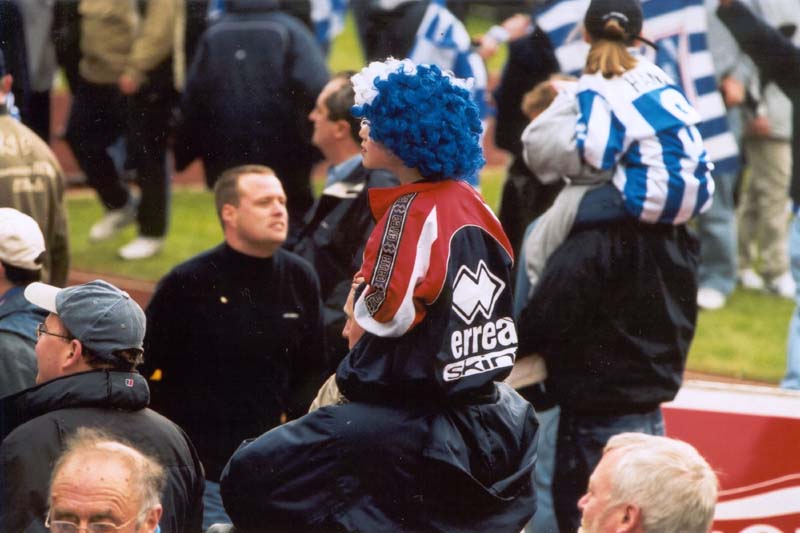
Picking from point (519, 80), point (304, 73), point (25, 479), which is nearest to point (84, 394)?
point (25, 479)

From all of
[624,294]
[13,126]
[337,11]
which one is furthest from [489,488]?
[337,11]

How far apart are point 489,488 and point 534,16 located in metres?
3.94

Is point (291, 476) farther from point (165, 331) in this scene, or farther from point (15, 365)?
point (165, 331)

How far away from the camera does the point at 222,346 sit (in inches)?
197

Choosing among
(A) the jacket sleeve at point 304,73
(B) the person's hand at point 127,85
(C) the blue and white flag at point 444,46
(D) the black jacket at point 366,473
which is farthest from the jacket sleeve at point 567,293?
(B) the person's hand at point 127,85

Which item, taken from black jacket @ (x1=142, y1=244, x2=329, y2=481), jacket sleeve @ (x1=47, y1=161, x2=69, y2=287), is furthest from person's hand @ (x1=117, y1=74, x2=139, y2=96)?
black jacket @ (x1=142, y1=244, x2=329, y2=481)

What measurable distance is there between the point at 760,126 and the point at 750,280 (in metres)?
0.91

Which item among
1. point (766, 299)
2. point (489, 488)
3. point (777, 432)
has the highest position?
point (489, 488)

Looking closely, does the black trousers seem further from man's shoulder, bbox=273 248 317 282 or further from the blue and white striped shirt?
the blue and white striped shirt

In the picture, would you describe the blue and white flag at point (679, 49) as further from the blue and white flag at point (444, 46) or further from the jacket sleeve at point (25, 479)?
the jacket sleeve at point (25, 479)

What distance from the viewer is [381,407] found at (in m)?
3.58

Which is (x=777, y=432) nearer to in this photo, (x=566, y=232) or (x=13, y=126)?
(x=566, y=232)

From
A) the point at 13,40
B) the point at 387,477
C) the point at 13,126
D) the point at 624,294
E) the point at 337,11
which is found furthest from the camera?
the point at 337,11

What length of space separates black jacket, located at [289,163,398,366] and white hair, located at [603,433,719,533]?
6.25ft
